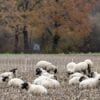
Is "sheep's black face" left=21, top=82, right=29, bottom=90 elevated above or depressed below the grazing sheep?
above

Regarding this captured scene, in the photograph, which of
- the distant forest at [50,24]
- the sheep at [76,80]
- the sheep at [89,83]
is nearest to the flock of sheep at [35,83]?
the sheep at [76,80]

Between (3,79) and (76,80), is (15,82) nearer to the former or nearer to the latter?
(3,79)

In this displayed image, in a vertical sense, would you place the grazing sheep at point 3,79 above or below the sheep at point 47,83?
below

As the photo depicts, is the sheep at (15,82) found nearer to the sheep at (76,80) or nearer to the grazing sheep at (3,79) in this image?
the grazing sheep at (3,79)

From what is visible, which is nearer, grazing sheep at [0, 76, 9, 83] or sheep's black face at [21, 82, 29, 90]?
sheep's black face at [21, 82, 29, 90]

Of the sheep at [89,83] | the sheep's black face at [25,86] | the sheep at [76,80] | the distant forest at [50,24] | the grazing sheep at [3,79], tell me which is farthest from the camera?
the distant forest at [50,24]

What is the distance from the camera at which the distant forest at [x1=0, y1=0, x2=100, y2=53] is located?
104ft

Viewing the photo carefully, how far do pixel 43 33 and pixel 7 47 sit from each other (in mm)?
3258

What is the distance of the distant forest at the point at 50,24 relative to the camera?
31594 mm

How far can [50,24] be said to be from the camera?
32.2 m

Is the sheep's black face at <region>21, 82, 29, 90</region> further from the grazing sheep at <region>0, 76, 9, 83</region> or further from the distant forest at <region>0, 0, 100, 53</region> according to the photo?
the distant forest at <region>0, 0, 100, 53</region>

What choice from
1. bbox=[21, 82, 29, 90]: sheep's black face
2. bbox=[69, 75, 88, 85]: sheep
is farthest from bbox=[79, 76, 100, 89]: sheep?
bbox=[21, 82, 29, 90]: sheep's black face

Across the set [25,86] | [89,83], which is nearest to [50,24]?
[89,83]

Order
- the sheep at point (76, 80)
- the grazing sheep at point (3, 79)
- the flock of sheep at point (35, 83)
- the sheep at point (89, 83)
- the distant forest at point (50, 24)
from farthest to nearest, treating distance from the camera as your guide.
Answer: the distant forest at point (50, 24), the grazing sheep at point (3, 79), the sheep at point (76, 80), the sheep at point (89, 83), the flock of sheep at point (35, 83)
